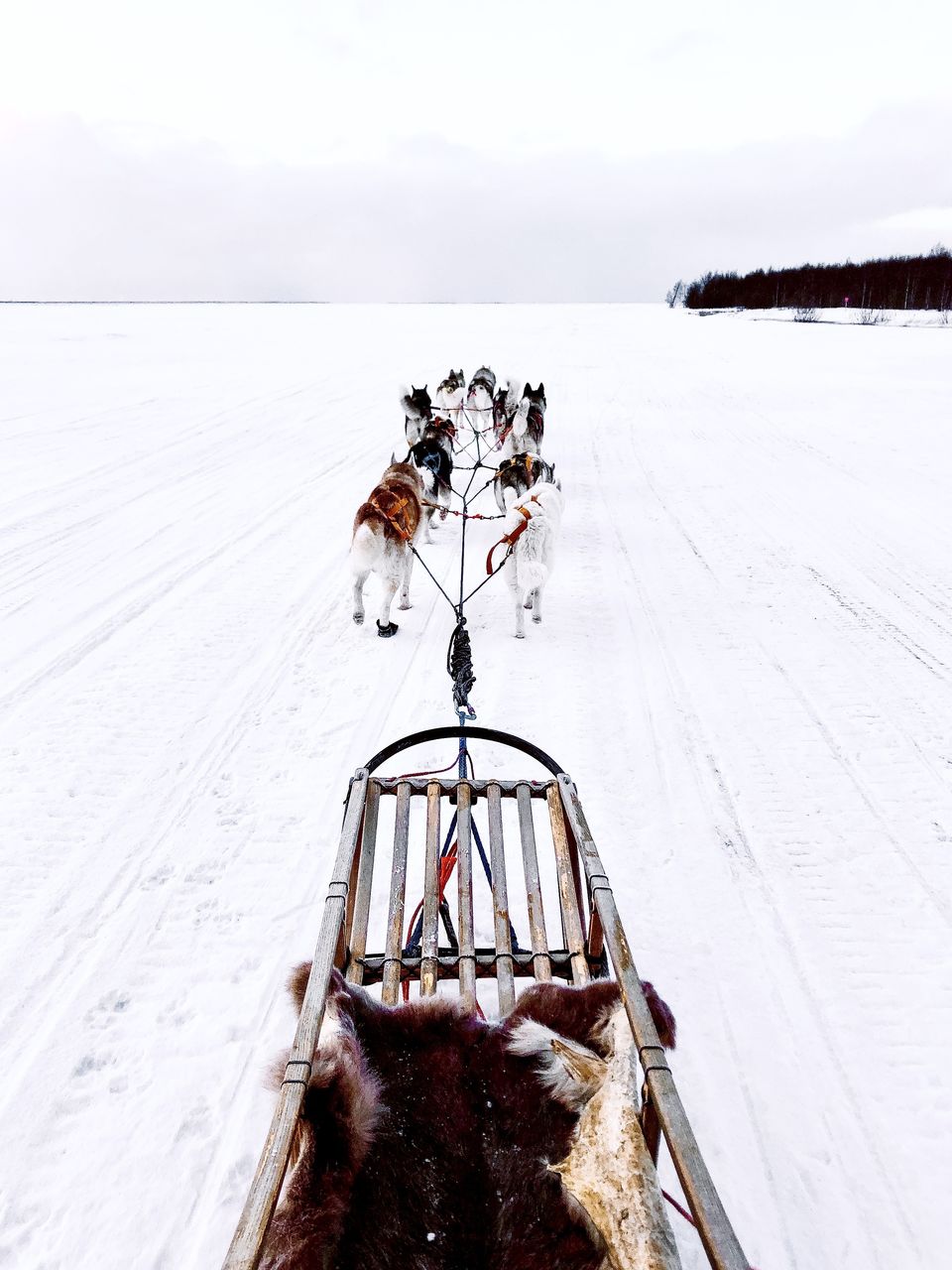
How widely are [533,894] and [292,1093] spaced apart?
1.17 metres

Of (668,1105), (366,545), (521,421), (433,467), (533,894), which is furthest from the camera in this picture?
(521,421)

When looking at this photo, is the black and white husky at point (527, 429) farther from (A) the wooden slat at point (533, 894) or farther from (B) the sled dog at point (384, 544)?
(A) the wooden slat at point (533, 894)

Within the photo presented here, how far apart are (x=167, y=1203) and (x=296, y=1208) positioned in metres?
0.83

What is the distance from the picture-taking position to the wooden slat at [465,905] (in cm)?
200

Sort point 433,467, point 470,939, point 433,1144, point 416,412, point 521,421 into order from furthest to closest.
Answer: point 416,412
point 521,421
point 433,467
point 470,939
point 433,1144

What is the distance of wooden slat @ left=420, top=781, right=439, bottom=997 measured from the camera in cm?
205

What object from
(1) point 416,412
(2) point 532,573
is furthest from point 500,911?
(1) point 416,412

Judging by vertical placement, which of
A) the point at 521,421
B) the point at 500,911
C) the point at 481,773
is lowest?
the point at 481,773

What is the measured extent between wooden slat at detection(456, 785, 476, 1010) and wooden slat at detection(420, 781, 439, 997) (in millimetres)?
80

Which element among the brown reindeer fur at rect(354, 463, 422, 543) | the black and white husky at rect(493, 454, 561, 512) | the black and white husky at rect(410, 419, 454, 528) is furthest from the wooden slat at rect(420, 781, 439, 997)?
the black and white husky at rect(410, 419, 454, 528)

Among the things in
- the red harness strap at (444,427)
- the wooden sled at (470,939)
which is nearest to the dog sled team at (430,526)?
the red harness strap at (444,427)

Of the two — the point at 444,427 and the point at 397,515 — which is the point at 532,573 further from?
the point at 444,427

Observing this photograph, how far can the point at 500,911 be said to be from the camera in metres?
2.28

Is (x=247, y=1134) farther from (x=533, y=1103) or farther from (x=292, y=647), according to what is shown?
(x=292, y=647)
